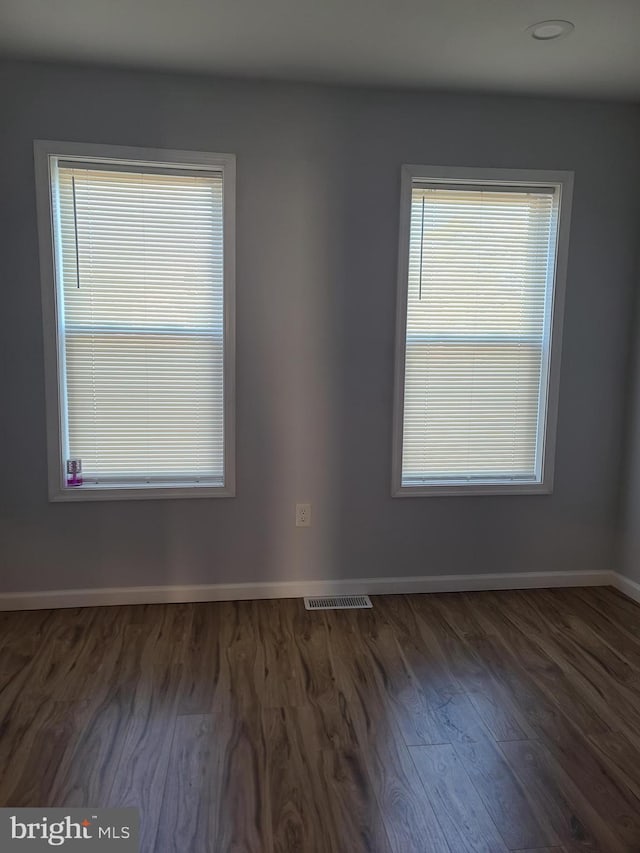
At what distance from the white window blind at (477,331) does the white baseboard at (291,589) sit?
56cm

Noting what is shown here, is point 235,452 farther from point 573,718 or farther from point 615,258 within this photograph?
point 615,258

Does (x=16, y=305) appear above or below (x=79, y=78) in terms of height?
below

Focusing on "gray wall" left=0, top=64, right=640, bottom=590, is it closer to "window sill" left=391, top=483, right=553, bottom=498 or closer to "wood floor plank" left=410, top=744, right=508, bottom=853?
"window sill" left=391, top=483, right=553, bottom=498

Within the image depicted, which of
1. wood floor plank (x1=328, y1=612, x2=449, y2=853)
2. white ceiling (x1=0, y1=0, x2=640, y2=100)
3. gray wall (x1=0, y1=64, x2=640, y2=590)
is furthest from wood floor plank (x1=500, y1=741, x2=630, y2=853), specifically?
white ceiling (x1=0, y1=0, x2=640, y2=100)

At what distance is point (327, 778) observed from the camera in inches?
73.0

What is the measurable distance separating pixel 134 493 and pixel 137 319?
2.86 ft

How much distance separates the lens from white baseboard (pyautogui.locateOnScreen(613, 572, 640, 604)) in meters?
3.18

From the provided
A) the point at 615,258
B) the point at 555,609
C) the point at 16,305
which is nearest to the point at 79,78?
the point at 16,305

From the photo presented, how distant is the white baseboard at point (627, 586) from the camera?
318 centimetres

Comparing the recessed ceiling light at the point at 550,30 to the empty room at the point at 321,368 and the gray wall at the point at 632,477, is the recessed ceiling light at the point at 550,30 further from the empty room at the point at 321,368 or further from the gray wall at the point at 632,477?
the gray wall at the point at 632,477

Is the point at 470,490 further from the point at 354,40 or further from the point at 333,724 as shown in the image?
the point at 354,40

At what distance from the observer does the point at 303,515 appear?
122 inches

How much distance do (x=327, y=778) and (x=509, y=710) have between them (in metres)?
0.79

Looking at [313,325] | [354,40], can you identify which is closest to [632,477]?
[313,325]
